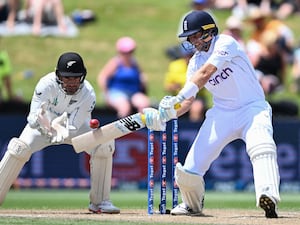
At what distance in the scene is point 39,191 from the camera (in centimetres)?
1530

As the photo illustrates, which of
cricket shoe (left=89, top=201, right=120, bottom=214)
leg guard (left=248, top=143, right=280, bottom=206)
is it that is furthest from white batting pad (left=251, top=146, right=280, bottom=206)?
cricket shoe (left=89, top=201, right=120, bottom=214)

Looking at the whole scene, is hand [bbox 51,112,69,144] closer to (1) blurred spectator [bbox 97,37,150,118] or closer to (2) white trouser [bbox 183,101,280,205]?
(2) white trouser [bbox 183,101,280,205]

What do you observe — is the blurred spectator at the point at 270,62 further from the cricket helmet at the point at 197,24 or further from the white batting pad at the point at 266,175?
the white batting pad at the point at 266,175

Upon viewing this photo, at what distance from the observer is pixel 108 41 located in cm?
2092

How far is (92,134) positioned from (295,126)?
256 inches

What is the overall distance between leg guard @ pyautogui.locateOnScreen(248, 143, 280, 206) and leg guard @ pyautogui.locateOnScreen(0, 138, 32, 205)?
225 centimetres

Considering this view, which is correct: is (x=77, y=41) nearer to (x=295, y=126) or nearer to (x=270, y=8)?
(x=270, y=8)

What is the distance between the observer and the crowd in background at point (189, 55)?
16.3 m

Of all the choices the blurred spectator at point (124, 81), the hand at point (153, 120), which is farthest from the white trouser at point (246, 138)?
the blurred spectator at point (124, 81)

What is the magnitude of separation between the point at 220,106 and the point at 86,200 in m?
4.03

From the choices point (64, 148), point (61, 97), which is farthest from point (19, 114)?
point (61, 97)

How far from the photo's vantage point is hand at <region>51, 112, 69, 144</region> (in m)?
9.91

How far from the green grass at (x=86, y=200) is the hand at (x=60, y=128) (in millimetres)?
953

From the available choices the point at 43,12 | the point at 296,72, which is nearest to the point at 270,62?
the point at 296,72
